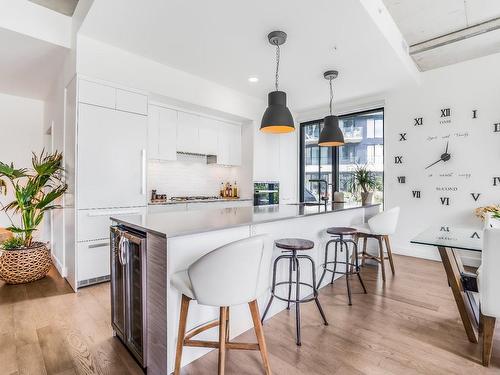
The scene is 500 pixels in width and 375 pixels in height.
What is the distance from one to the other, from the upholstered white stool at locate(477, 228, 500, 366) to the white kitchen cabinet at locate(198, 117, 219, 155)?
408cm

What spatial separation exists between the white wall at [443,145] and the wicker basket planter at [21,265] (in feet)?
17.1

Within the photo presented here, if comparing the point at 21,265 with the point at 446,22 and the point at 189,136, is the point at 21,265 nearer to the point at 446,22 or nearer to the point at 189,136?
the point at 189,136

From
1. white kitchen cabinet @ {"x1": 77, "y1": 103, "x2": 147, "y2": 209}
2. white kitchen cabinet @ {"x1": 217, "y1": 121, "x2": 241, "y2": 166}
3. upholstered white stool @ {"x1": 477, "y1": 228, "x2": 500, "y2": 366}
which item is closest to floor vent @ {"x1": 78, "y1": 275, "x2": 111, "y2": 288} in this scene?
white kitchen cabinet @ {"x1": 77, "y1": 103, "x2": 147, "y2": 209}

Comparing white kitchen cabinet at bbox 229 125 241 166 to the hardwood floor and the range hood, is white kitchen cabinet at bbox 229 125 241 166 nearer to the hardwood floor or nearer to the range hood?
the range hood

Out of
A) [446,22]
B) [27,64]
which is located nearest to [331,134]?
[446,22]

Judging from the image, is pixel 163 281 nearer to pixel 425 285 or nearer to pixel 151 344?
pixel 151 344

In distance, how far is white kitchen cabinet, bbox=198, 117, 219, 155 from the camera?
193 inches

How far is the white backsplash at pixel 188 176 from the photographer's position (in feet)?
15.4

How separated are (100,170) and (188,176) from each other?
199cm

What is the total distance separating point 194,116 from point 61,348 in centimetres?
368

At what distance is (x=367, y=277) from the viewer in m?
3.50

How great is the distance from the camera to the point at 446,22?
331 centimetres

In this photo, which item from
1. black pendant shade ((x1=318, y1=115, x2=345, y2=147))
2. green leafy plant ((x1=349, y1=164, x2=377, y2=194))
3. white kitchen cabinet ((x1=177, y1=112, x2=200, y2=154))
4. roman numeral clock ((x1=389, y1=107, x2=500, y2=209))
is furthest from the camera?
white kitchen cabinet ((x1=177, y1=112, x2=200, y2=154))

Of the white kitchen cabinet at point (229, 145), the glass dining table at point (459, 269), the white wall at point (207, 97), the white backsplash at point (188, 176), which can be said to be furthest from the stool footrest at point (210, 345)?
the white kitchen cabinet at point (229, 145)
